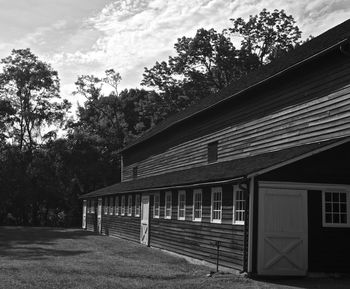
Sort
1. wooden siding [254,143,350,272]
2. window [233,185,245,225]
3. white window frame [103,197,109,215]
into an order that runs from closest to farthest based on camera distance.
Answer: wooden siding [254,143,350,272] → window [233,185,245,225] → white window frame [103,197,109,215]

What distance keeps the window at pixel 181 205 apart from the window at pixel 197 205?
3.76 feet

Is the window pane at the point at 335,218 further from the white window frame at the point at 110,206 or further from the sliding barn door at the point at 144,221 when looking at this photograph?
the white window frame at the point at 110,206

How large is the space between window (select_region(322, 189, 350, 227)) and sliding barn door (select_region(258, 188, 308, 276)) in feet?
2.18

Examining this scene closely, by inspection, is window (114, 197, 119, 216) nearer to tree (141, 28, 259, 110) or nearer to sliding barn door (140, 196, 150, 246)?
sliding barn door (140, 196, 150, 246)

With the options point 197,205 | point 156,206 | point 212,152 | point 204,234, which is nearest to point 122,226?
point 156,206

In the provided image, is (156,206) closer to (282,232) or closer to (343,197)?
(282,232)

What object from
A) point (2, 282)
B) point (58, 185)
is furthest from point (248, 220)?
point (58, 185)

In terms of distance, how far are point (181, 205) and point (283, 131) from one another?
5356 mm

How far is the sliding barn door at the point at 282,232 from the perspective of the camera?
13.7 metres

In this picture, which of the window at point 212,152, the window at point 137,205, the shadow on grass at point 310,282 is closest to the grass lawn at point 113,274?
the shadow on grass at point 310,282

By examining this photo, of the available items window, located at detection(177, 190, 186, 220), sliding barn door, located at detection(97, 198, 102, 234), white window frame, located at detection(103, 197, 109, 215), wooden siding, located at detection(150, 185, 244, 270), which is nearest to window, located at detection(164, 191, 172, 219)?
wooden siding, located at detection(150, 185, 244, 270)

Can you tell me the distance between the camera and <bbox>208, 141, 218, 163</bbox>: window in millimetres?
22906

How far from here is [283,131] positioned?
17500mm

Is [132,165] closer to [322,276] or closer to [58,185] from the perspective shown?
[58,185]
